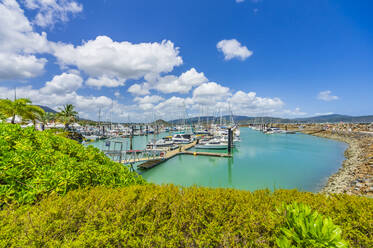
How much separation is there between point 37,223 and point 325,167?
30.7m

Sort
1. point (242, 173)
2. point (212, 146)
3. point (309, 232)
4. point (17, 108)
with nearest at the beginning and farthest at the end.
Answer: point (309, 232), point (17, 108), point (242, 173), point (212, 146)

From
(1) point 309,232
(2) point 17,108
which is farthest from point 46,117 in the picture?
(1) point 309,232

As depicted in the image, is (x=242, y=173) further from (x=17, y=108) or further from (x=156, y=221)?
(x=17, y=108)

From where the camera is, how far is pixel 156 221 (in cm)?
237

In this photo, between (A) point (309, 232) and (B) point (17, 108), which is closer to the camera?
(A) point (309, 232)

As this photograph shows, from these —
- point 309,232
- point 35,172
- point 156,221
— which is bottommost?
point 156,221

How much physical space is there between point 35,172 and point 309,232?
4.42 metres

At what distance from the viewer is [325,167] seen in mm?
22359

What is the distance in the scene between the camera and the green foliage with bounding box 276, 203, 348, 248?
175 centimetres

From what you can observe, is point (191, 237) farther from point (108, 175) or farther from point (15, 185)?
point (15, 185)

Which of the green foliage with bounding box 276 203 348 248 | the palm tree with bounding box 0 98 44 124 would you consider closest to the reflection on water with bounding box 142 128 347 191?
the palm tree with bounding box 0 98 44 124

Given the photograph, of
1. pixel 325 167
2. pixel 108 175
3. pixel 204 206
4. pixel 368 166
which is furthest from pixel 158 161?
pixel 368 166

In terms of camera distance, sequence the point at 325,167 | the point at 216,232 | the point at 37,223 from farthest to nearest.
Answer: the point at 325,167
the point at 216,232
the point at 37,223

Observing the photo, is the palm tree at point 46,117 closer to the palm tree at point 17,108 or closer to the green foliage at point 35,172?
the palm tree at point 17,108
